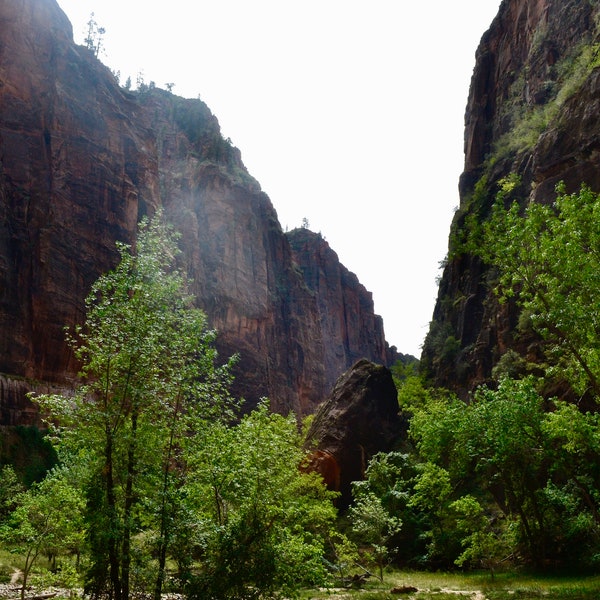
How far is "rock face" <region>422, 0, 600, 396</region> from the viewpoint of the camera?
36.5m

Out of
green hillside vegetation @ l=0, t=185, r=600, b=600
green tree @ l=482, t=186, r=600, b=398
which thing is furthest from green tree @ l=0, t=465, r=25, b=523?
green tree @ l=482, t=186, r=600, b=398

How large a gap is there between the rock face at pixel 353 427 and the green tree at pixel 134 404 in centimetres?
3116

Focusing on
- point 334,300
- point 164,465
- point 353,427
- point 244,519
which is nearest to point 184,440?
point 164,465

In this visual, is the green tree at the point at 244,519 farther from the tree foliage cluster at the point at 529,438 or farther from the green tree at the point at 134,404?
the tree foliage cluster at the point at 529,438

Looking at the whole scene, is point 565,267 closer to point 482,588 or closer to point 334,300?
point 482,588

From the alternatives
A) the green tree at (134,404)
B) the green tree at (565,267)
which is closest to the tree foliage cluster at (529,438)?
the green tree at (565,267)

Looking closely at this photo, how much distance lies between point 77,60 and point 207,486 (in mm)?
101453

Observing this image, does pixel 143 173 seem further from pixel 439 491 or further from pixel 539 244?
pixel 539 244

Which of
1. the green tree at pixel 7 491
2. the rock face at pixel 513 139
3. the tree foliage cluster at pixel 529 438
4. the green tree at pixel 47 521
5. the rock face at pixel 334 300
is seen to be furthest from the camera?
the rock face at pixel 334 300

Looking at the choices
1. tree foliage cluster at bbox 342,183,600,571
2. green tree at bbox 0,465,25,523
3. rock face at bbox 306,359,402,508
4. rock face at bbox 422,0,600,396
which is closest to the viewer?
tree foliage cluster at bbox 342,183,600,571

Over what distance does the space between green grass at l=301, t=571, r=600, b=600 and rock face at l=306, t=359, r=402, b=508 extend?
50.8 feet

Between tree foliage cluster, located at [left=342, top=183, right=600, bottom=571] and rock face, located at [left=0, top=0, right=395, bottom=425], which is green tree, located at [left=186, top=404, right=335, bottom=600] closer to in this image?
tree foliage cluster, located at [left=342, top=183, right=600, bottom=571]

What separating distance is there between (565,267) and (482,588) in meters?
14.1

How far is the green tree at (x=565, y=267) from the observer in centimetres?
1501
